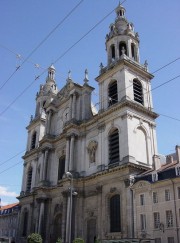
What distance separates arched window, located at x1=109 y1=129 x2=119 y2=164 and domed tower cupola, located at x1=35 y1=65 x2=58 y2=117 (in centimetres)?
2197

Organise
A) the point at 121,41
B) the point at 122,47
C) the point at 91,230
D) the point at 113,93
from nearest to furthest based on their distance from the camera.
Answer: the point at 91,230
the point at 113,93
the point at 122,47
the point at 121,41

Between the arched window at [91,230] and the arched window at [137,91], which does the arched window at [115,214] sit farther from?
the arched window at [137,91]

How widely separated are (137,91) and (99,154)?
8.72m

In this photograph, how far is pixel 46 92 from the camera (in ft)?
177

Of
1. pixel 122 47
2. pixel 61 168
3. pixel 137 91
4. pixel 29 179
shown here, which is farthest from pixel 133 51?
pixel 29 179

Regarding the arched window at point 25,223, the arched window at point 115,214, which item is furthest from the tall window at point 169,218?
the arched window at point 25,223

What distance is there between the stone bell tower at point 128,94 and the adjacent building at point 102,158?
109 mm

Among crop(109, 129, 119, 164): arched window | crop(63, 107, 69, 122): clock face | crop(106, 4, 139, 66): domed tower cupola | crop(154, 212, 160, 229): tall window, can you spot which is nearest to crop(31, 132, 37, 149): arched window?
crop(63, 107, 69, 122): clock face

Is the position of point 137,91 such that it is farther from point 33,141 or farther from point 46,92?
point 46,92

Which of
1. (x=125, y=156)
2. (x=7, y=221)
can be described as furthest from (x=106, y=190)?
(x=7, y=221)

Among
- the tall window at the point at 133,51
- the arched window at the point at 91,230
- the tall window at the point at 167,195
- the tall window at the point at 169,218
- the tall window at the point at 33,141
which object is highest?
the tall window at the point at 133,51

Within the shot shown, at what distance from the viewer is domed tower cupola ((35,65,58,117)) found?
52650mm

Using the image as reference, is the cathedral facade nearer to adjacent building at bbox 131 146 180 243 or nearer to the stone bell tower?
the stone bell tower

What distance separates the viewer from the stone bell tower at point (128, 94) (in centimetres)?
3073
